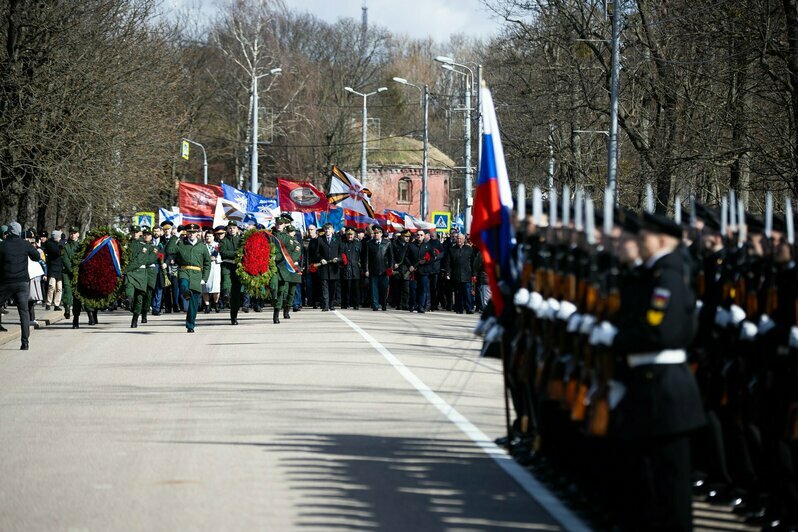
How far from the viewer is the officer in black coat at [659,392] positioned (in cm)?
657

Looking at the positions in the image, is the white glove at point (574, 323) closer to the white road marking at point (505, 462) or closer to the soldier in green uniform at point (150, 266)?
the white road marking at point (505, 462)

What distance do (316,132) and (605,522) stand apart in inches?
2973

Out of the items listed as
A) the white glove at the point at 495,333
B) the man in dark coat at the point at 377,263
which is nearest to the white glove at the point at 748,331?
the white glove at the point at 495,333

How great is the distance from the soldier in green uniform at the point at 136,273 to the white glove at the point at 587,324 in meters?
17.3

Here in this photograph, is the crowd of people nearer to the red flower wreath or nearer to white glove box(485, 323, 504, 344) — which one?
the red flower wreath

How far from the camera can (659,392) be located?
6.61 metres

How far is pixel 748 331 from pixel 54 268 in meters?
24.5

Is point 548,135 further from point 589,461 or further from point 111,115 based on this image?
point 589,461

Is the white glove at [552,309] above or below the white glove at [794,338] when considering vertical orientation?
above

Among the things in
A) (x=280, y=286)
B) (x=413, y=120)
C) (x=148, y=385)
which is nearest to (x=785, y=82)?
(x=280, y=286)

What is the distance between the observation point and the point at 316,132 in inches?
3233

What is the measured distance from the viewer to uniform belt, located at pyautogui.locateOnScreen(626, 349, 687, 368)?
6.65 meters

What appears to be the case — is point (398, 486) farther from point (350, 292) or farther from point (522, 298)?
point (350, 292)

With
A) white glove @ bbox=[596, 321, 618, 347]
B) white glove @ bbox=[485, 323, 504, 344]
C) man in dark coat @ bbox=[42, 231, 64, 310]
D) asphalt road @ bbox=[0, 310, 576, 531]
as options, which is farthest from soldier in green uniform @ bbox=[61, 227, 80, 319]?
white glove @ bbox=[596, 321, 618, 347]
